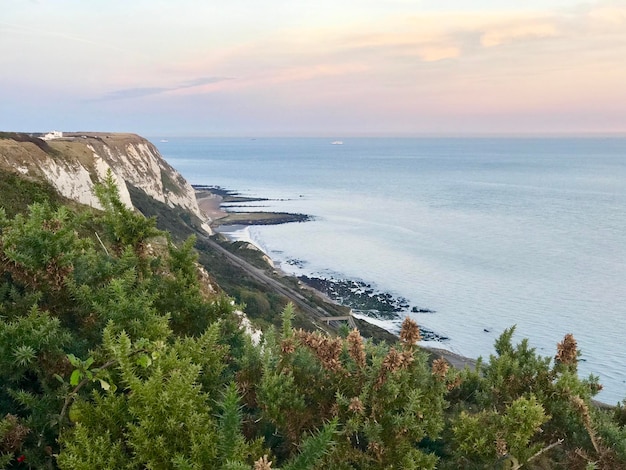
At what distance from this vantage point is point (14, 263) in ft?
23.4

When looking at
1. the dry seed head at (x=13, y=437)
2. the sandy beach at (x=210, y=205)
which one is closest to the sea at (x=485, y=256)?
the sandy beach at (x=210, y=205)

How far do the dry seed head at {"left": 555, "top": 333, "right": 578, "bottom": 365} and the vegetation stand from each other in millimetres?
25

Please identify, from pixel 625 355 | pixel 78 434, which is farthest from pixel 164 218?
pixel 78 434

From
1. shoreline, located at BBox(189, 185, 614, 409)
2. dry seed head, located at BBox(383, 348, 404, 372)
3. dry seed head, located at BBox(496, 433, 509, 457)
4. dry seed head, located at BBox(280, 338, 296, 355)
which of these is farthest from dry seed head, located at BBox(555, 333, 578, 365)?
dry seed head, located at BBox(280, 338, 296, 355)

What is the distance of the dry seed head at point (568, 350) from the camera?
6934mm

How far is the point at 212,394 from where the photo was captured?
5617mm

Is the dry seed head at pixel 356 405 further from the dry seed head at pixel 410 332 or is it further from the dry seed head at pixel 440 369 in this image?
the dry seed head at pixel 440 369

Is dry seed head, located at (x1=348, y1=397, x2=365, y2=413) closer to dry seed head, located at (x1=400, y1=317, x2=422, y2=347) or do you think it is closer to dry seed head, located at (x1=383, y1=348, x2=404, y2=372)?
dry seed head, located at (x1=383, y1=348, x2=404, y2=372)

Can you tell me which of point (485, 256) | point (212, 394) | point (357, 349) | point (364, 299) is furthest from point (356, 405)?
point (485, 256)

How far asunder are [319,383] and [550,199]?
12708 centimetres

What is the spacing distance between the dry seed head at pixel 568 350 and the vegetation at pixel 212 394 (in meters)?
0.02

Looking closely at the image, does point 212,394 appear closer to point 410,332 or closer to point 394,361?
point 394,361

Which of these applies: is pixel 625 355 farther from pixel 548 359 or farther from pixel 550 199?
pixel 550 199

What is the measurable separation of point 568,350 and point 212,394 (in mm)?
5010
